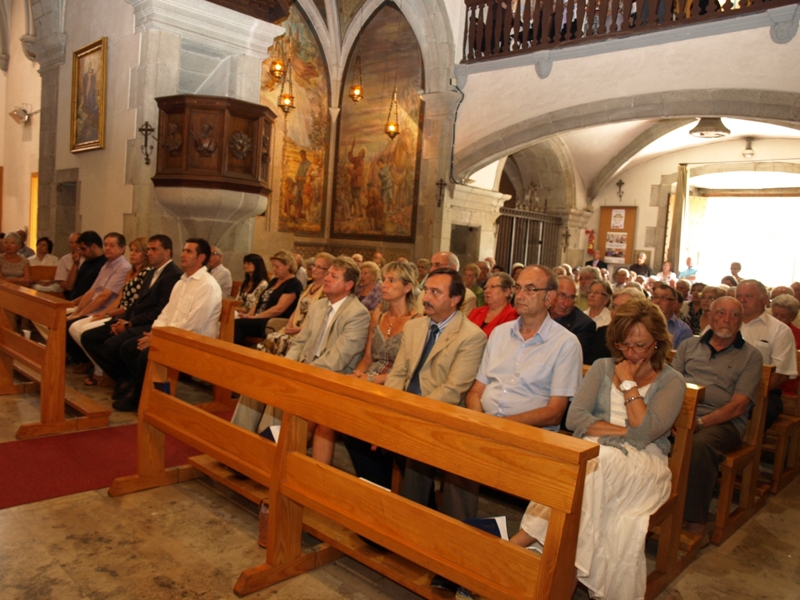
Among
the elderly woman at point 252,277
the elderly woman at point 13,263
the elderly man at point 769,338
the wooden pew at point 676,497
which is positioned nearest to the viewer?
the wooden pew at point 676,497

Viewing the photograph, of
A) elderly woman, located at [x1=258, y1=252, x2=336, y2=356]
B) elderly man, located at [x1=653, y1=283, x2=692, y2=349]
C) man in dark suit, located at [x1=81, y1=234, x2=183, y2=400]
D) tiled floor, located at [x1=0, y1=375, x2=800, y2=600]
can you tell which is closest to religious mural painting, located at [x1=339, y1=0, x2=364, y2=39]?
man in dark suit, located at [x1=81, y1=234, x2=183, y2=400]

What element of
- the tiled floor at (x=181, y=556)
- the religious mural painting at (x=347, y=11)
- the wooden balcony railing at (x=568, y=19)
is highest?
the religious mural painting at (x=347, y=11)

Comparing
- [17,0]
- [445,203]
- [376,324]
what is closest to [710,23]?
[445,203]

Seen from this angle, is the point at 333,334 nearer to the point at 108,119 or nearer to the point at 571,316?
the point at 571,316

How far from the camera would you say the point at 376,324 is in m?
3.87

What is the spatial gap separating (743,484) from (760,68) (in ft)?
19.0

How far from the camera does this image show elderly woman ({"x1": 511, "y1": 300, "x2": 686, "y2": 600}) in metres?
2.32

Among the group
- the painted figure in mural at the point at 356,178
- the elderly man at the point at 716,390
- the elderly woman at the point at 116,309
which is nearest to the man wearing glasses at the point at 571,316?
the elderly man at the point at 716,390

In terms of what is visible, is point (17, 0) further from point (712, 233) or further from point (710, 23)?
point (712, 233)

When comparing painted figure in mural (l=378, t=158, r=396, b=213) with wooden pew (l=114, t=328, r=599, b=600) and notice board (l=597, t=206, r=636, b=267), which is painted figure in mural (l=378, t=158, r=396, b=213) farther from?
wooden pew (l=114, t=328, r=599, b=600)

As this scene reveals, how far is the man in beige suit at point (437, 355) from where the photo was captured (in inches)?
114

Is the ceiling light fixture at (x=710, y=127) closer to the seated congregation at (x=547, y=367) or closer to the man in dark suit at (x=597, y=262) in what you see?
the man in dark suit at (x=597, y=262)

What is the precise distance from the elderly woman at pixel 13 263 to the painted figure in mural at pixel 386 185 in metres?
6.02

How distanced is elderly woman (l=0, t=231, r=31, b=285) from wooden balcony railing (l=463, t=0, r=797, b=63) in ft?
22.8
